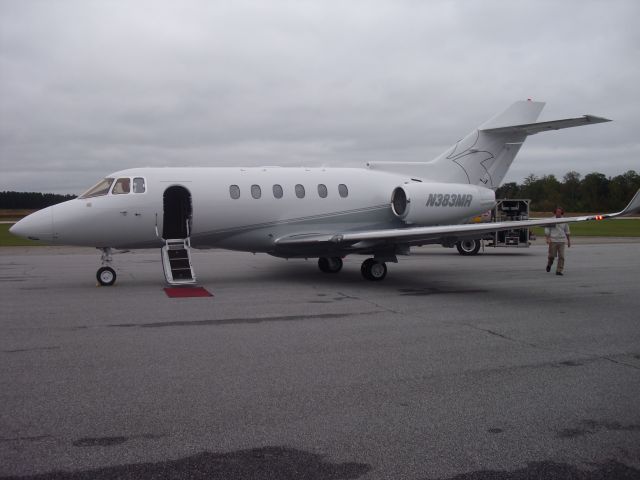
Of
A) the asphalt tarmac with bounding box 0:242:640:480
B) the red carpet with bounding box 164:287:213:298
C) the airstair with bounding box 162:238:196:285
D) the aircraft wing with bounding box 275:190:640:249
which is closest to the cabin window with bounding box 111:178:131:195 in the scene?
the airstair with bounding box 162:238:196:285

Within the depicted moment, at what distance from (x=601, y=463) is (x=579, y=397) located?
1.50 metres

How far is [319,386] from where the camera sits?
5844 millimetres

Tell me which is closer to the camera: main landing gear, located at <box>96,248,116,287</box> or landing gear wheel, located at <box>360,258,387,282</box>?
main landing gear, located at <box>96,248,116,287</box>

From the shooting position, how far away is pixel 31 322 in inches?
358

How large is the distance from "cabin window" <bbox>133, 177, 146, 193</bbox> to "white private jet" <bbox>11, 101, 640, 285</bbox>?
0.9 inches

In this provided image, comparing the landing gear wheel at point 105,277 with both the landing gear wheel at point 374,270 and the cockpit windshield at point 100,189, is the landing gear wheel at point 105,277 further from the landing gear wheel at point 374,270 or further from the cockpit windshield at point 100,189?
the landing gear wheel at point 374,270

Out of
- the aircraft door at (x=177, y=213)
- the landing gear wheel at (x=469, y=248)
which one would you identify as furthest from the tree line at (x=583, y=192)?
the aircraft door at (x=177, y=213)

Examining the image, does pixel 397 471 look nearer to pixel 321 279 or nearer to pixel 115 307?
pixel 115 307

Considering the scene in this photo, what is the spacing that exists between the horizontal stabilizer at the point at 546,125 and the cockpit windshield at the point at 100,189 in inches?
428

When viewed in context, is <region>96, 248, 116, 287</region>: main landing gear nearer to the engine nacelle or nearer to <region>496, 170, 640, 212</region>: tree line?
the engine nacelle

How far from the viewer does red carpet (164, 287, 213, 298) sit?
40.2 feet

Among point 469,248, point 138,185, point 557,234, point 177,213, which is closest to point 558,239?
point 557,234

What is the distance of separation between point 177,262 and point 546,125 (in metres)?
10.5

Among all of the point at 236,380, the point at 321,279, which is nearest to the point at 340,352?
the point at 236,380
